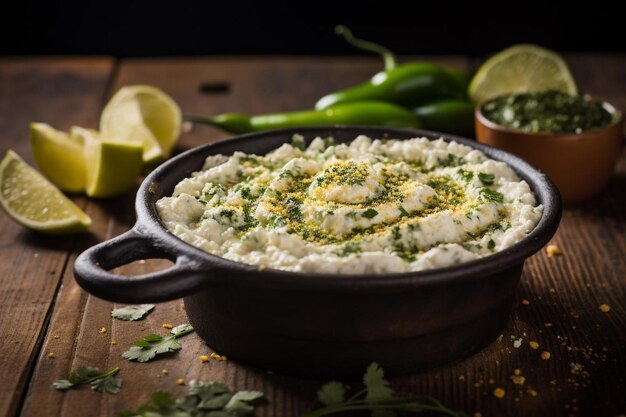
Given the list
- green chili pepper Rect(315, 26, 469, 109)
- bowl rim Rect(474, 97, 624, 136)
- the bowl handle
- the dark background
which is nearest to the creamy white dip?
the bowl handle

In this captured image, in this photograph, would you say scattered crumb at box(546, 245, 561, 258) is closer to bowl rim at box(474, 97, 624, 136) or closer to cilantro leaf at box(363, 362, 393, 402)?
bowl rim at box(474, 97, 624, 136)

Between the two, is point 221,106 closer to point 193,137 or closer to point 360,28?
point 193,137

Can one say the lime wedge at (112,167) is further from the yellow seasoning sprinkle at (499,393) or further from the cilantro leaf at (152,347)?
the yellow seasoning sprinkle at (499,393)

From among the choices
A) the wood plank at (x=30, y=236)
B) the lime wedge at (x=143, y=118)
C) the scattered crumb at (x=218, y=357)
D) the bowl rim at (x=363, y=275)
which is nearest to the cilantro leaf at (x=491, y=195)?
the bowl rim at (x=363, y=275)

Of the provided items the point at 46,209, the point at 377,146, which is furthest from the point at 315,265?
the point at 46,209

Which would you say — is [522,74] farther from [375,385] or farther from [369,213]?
[375,385]

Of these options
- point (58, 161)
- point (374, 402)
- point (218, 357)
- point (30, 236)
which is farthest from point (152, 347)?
point (58, 161)
